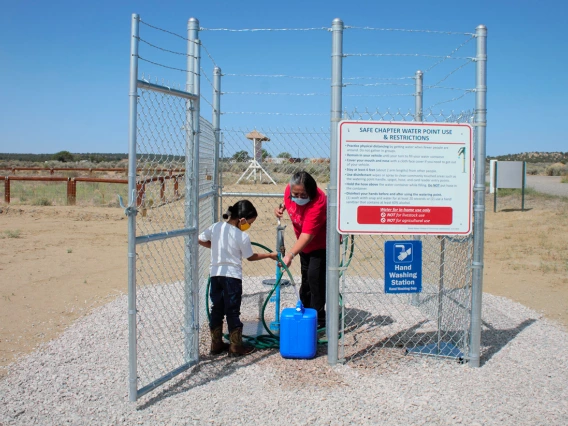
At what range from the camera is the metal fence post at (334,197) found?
4.54m

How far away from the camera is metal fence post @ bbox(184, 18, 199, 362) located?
4.58 m

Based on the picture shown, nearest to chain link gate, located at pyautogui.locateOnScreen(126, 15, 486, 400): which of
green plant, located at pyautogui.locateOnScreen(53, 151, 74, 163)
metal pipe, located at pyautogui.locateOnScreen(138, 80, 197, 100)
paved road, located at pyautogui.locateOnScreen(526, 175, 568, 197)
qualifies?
metal pipe, located at pyautogui.locateOnScreen(138, 80, 197, 100)

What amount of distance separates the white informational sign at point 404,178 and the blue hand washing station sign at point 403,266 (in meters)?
0.29

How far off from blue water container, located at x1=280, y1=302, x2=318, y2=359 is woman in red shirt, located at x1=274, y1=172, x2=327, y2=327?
50 cm

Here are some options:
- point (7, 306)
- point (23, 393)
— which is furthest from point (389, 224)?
point (7, 306)

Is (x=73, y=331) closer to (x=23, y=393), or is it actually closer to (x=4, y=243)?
(x=23, y=393)

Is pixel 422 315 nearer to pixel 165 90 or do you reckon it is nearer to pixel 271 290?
pixel 271 290

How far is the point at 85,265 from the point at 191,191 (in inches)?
233

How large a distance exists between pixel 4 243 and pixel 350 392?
10.2 meters

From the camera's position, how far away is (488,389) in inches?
170

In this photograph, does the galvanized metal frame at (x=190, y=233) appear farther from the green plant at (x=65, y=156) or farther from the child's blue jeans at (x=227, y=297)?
the green plant at (x=65, y=156)

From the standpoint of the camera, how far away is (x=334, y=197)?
15.1 ft

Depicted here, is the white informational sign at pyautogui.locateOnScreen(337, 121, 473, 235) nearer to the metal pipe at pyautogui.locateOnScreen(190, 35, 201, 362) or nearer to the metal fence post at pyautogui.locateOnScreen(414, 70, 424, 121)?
the metal pipe at pyautogui.locateOnScreen(190, 35, 201, 362)

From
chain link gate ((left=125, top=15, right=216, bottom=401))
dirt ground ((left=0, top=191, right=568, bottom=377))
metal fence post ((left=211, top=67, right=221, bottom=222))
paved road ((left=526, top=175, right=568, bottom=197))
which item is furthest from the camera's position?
paved road ((left=526, top=175, right=568, bottom=197))
